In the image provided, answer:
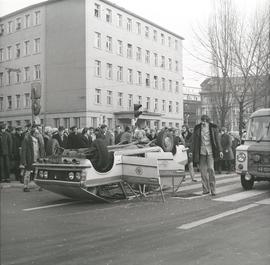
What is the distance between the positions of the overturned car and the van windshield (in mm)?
3025

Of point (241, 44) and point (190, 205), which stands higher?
point (241, 44)

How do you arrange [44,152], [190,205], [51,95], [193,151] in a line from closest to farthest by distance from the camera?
[190,205], [193,151], [44,152], [51,95]

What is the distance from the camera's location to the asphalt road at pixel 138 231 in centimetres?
498

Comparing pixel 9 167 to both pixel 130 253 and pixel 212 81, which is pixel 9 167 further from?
pixel 212 81

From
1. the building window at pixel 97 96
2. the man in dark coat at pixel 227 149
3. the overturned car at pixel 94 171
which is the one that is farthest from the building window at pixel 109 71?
the overturned car at pixel 94 171

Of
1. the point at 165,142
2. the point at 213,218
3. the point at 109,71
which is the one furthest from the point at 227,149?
the point at 109,71

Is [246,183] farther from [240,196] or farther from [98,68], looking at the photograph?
[98,68]

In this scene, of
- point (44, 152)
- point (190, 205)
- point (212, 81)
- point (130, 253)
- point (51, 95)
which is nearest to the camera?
point (130, 253)

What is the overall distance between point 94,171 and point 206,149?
2.85 m

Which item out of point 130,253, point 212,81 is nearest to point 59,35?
point 130,253

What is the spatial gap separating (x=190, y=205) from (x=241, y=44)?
16.2 meters

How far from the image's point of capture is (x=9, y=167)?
1359cm

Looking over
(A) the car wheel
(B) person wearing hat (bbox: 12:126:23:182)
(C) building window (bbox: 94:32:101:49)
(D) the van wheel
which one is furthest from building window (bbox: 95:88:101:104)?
(A) the car wheel

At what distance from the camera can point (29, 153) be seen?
38.3 ft
